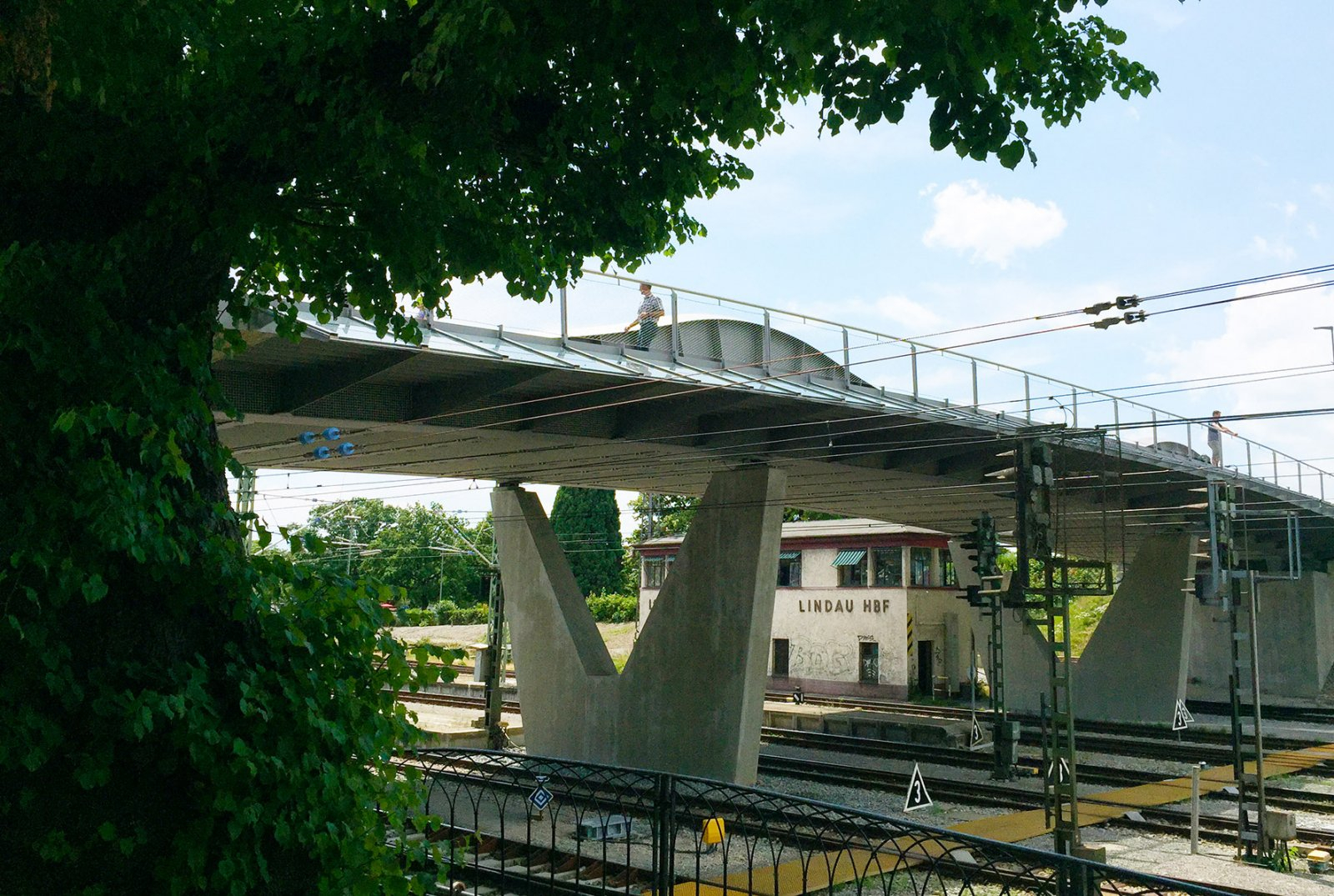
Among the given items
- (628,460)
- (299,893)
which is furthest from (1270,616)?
(299,893)

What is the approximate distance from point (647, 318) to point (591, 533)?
57.1m

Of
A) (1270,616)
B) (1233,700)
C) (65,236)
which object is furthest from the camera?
(1270,616)

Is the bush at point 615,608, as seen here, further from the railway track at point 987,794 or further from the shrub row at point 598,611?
→ the railway track at point 987,794

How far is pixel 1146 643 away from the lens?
113 feet

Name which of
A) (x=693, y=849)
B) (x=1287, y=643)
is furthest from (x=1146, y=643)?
(x=693, y=849)

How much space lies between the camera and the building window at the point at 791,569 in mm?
47500

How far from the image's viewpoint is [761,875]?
13828 mm

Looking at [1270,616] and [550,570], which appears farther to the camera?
[1270,616]

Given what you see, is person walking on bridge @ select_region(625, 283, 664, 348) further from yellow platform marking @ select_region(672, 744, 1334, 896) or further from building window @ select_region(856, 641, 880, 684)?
building window @ select_region(856, 641, 880, 684)

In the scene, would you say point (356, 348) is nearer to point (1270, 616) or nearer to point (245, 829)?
point (245, 829)

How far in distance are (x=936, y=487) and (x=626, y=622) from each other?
137 ft

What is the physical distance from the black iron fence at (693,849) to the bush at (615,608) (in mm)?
45406

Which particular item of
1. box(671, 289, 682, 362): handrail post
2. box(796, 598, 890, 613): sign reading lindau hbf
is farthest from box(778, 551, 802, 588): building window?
box(671, 289, 682, 362): handrail post

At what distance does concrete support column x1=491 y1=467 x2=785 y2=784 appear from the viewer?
811 inches
